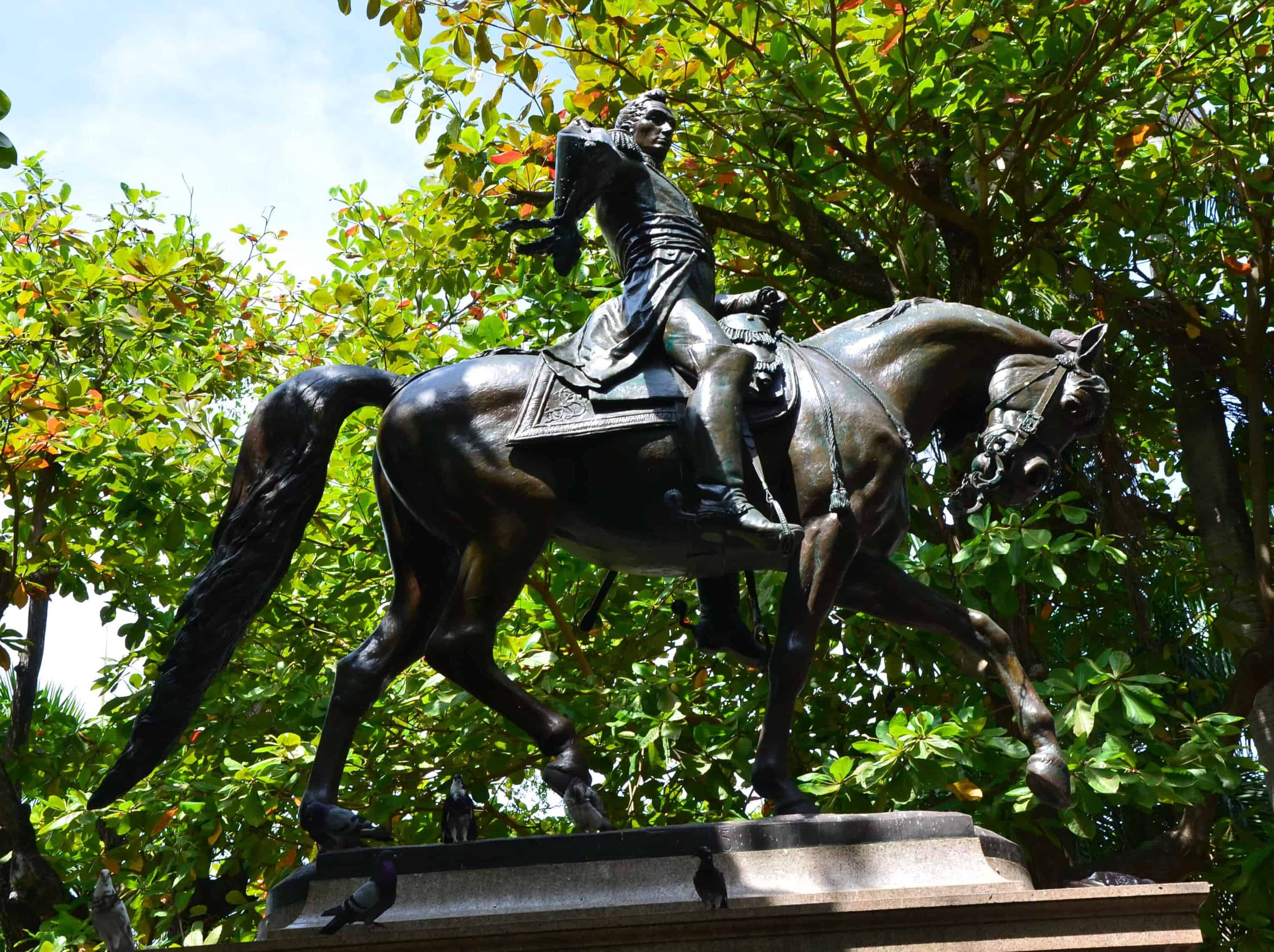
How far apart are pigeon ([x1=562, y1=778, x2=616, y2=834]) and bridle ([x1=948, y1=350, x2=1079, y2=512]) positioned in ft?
5.93

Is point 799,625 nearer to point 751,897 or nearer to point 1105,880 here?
point 751,897

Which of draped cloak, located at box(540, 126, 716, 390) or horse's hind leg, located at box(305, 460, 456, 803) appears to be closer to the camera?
horse's hind leg, located at box(305, 460, 456, 803)

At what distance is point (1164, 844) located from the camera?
8938 millimetres

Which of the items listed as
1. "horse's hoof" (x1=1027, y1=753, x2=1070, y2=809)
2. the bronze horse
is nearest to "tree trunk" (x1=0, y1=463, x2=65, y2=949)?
Answer: the bronze horse

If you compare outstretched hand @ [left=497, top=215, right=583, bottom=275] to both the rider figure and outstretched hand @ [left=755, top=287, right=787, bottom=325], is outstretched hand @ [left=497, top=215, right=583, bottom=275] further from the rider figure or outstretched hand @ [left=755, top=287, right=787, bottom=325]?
outstretched hand @ [left=755, top=287, right=787, bottom=325]

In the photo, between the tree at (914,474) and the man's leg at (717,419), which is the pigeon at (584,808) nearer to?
the man's leg at (717,419)

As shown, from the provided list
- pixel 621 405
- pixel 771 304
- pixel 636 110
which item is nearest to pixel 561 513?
pixel 621 405

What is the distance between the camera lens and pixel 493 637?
16.6 feet

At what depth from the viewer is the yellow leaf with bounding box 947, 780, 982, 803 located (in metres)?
7.28

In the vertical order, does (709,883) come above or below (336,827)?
below

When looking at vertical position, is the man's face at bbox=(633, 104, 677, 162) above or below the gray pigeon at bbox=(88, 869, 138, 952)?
above

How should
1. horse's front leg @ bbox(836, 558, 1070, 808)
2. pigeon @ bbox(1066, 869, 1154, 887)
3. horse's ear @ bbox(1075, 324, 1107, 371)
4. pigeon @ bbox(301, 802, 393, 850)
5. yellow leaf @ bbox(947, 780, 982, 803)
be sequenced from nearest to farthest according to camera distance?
pigeon @ bbox(1066, 869, 1154, 887), pigeon @ bbox(301, 802, 393, 850), horse's front leg @ bbox(836, 558, 1070, 808), horse's ear @ bbox(1075, 324, 1107, 371), yellow leaf @ bbox(947, 780, 982, 803)

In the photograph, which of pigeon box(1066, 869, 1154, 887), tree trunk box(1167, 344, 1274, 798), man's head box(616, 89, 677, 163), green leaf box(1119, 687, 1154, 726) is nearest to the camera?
pigeon box(1066, 869, 1154, 887)

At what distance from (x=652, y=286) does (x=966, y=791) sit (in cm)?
342
